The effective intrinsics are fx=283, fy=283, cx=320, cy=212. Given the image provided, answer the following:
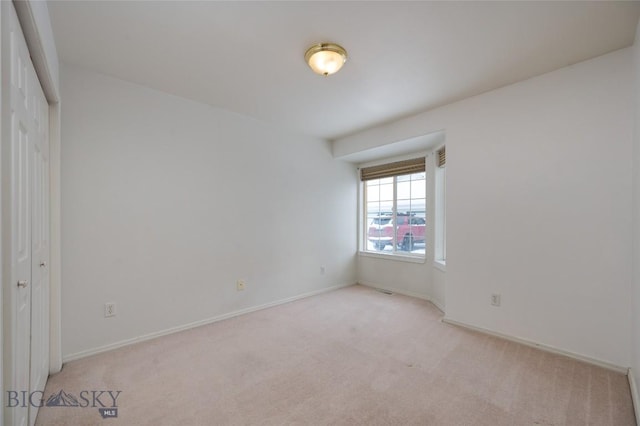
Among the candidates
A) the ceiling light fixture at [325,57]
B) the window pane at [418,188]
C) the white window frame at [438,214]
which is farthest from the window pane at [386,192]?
the ceiling light fixture at [325,57]

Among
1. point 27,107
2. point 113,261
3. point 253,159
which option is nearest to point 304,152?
point 253,159

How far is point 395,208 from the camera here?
180 inches

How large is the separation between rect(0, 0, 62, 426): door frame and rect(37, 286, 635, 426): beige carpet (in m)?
0.55

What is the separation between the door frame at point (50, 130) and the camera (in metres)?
1.04

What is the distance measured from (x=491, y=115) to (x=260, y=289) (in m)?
3.27

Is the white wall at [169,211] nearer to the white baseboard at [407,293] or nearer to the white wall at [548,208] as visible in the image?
the white baseboard at [407,293]

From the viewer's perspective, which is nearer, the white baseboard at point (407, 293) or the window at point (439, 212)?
the white baseboard at point (407, 293)

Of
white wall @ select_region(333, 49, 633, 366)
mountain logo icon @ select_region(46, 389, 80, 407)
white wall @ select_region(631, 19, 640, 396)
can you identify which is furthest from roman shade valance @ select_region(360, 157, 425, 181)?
mountain logo icon @ select_region(46, 389, 80, 407)

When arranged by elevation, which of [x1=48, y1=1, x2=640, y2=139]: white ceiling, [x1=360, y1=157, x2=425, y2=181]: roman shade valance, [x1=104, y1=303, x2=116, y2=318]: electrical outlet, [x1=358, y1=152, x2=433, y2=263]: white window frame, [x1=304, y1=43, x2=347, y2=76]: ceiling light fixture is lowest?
[x1=104, y1=303, x2=116, y2=318]: electrical outlet

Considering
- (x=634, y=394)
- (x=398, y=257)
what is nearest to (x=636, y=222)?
(x=634, y=394)

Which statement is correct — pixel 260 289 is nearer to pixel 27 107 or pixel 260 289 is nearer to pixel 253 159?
pixel 253 159

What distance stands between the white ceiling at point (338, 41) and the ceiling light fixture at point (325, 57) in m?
0.06

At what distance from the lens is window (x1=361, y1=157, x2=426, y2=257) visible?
4250 millimetres

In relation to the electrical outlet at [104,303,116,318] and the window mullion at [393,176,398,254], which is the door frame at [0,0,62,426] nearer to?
the electrical outlet at [104,303,116,318]
